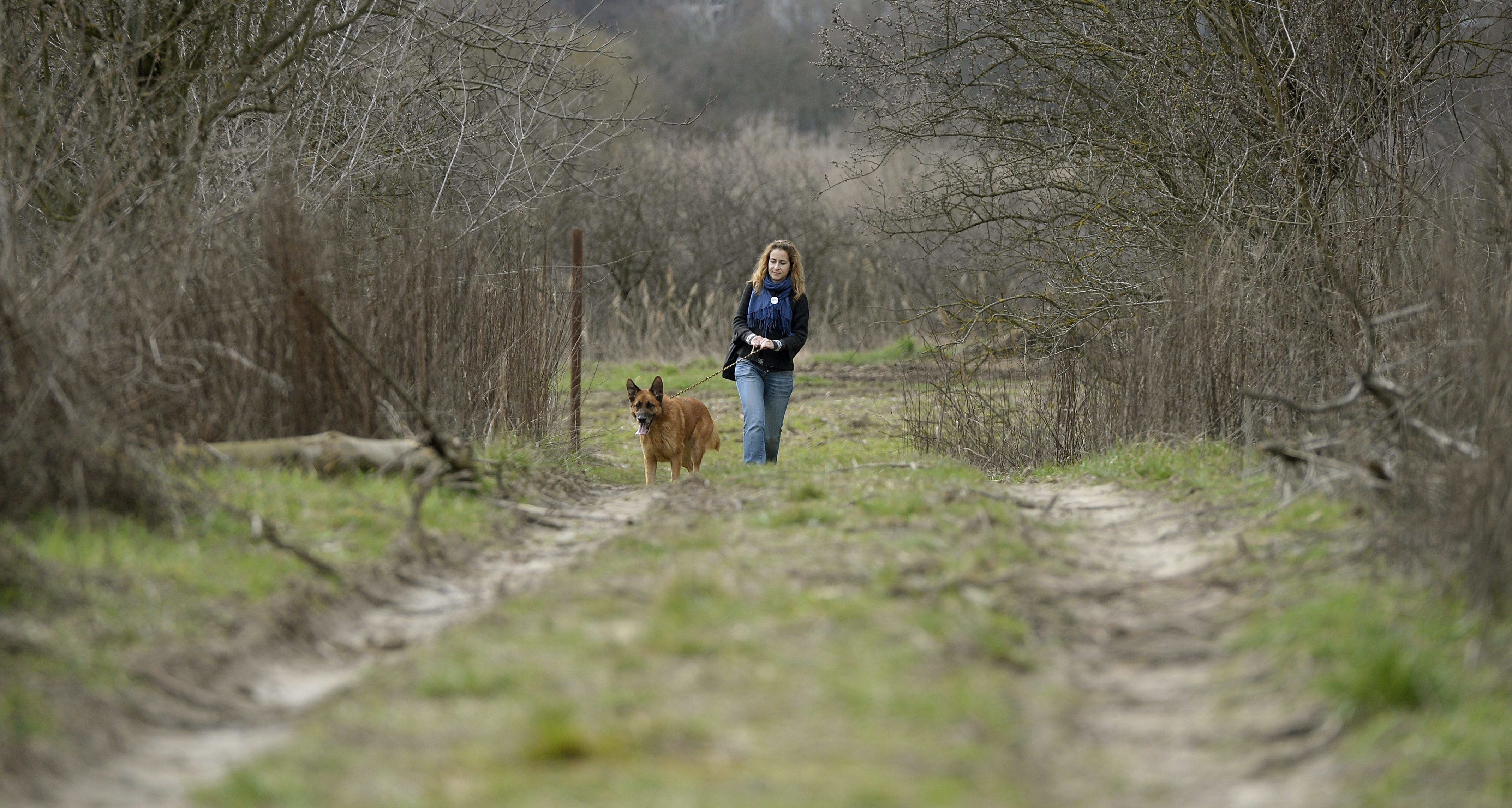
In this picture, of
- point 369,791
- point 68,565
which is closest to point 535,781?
point 369,791

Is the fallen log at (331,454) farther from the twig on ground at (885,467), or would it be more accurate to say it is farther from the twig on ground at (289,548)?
the twig on ground at (885,467)

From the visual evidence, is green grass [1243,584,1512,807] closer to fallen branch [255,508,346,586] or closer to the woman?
fallen branch [255,508,346,586]

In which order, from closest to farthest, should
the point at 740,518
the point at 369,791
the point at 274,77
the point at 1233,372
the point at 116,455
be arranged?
the point at 369,791 < the point at 116,455 < the point at 740,518 < the point at 1233,372 < the point at 274,77

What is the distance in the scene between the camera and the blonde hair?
11.8m

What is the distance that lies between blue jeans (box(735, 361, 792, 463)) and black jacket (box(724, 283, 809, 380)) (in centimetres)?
7

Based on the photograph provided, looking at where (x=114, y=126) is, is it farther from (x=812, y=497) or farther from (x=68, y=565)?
(x=812, y=497)

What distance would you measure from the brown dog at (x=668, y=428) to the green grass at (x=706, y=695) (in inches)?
193

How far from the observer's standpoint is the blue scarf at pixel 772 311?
11.8 meters

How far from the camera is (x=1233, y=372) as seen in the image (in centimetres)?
986

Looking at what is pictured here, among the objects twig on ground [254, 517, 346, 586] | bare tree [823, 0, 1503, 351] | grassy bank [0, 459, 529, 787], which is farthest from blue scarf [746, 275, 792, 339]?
twig on ground [254, 517, 346, 586]

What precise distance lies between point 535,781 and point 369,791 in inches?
17.0

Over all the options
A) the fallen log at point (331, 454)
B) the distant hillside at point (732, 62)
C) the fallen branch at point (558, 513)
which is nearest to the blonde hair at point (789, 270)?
the fallen branch at point (558, 513)

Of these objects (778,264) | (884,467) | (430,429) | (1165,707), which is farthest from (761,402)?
(1165,707)

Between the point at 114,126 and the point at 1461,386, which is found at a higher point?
the point at 114,126
